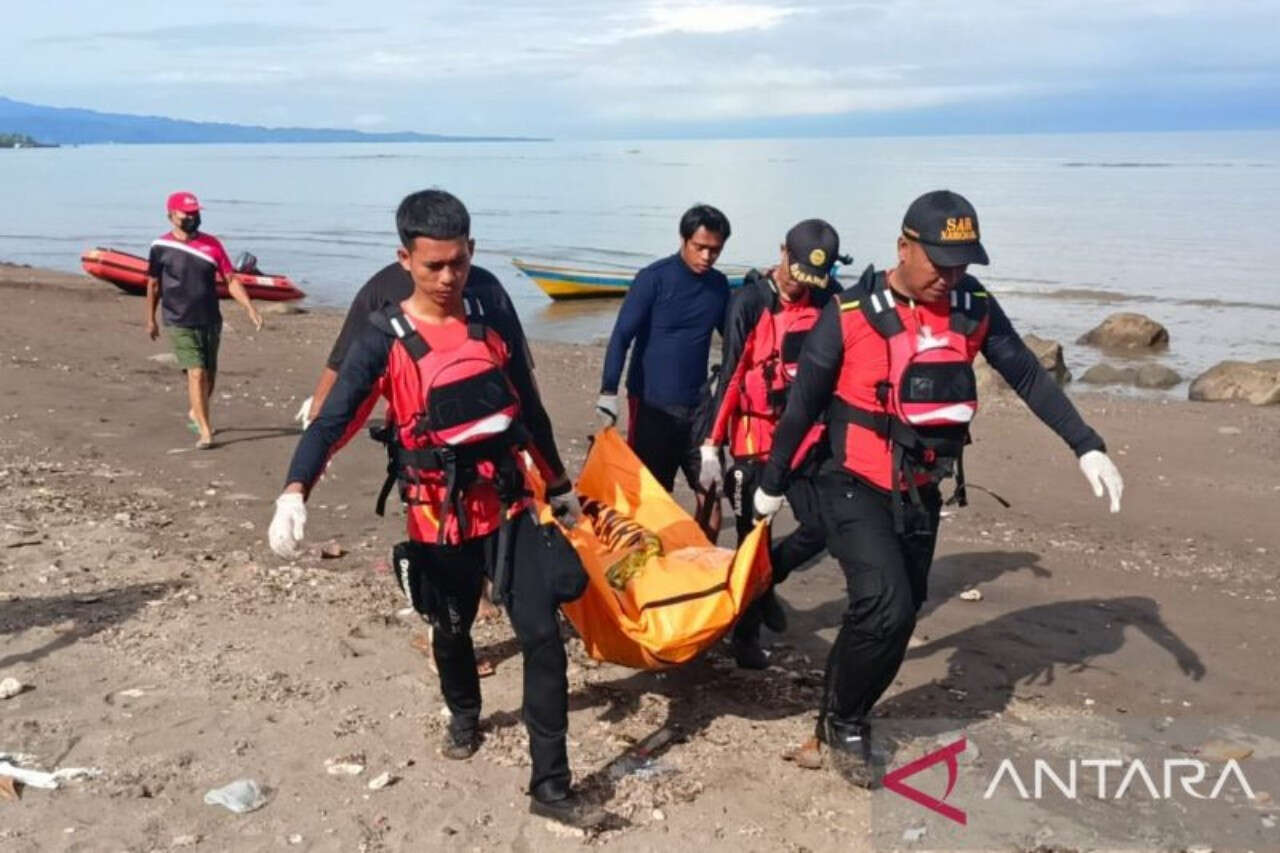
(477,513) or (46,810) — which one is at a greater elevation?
(477,513)

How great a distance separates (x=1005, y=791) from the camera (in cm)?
464

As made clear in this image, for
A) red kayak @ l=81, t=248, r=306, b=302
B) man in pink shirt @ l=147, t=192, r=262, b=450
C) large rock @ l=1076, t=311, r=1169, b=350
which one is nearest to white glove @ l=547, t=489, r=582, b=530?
man in pink shirt @ l=147, t=192, r=262, b=450

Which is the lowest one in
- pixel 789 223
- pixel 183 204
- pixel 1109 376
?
pixel 1109 376

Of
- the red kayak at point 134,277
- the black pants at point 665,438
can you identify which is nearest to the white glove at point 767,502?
the black pants at point 665,438

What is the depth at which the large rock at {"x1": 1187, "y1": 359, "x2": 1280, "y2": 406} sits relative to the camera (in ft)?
52.5

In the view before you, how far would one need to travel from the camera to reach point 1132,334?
21594 mm

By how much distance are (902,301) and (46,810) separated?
3410 mm

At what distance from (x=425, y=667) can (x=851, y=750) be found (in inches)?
79.7

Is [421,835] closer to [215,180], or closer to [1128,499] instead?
[1128,499]

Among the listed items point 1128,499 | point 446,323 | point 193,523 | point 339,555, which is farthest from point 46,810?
point 1128,499

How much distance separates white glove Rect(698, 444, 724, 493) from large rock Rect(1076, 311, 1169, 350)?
1711 centimetres

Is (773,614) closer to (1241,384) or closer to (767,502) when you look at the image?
(767,502)

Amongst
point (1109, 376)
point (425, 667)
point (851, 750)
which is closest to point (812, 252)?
point (851, 750)

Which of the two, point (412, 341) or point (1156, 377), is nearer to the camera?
point (412, 341)
